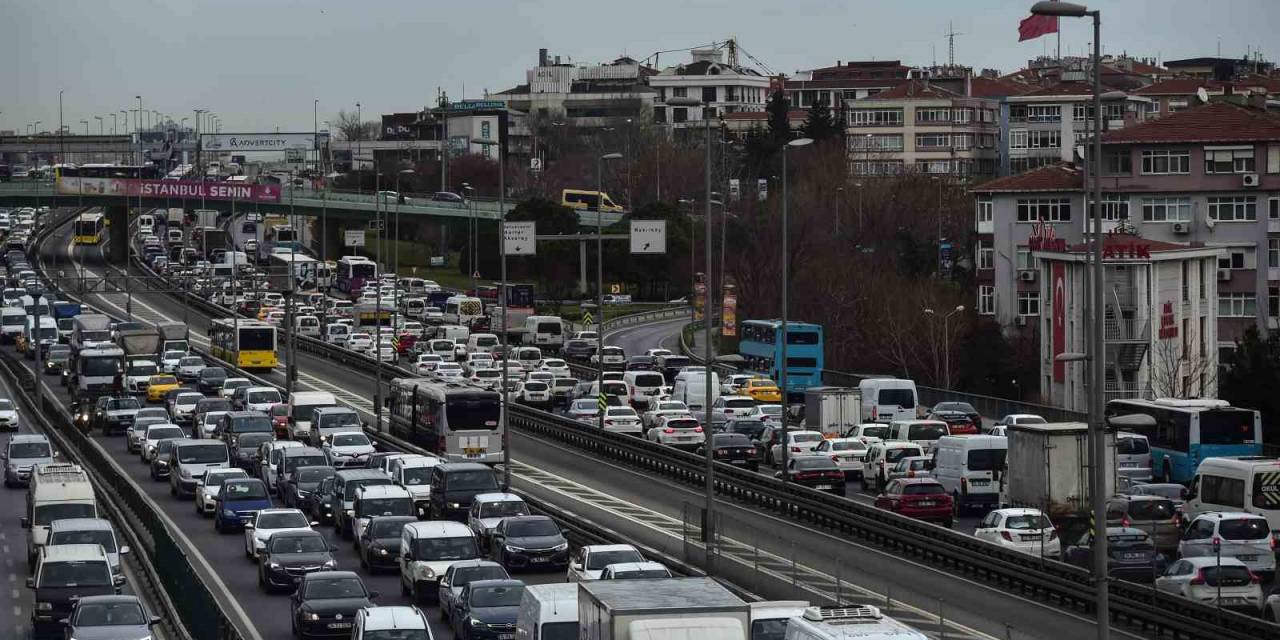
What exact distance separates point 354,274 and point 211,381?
59.6m

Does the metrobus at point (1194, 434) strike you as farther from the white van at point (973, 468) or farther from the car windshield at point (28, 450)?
the car windshield at point (28, 450)

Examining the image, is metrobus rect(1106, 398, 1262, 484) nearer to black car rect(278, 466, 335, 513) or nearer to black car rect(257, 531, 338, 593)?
black car rect(278, 466, 335, 513)

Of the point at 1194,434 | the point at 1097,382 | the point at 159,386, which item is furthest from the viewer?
the point at 159,386

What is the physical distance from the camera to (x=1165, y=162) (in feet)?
299

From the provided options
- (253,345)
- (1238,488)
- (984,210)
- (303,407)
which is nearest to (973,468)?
(1238,488)

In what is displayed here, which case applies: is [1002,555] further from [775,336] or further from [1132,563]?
[775,336]

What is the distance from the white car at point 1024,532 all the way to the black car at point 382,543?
11.6 meters

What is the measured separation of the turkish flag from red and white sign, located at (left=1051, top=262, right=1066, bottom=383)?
39.7m

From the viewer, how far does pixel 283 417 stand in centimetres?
6662

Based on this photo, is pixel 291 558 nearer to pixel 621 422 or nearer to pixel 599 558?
pixel 599 558

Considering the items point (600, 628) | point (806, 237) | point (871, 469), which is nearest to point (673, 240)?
point (806, 237)

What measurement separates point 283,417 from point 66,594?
3159cm

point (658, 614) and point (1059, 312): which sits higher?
point (1059, 312)

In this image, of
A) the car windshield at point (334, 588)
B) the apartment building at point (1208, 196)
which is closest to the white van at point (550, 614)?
the car windshield at point (334, 588)
